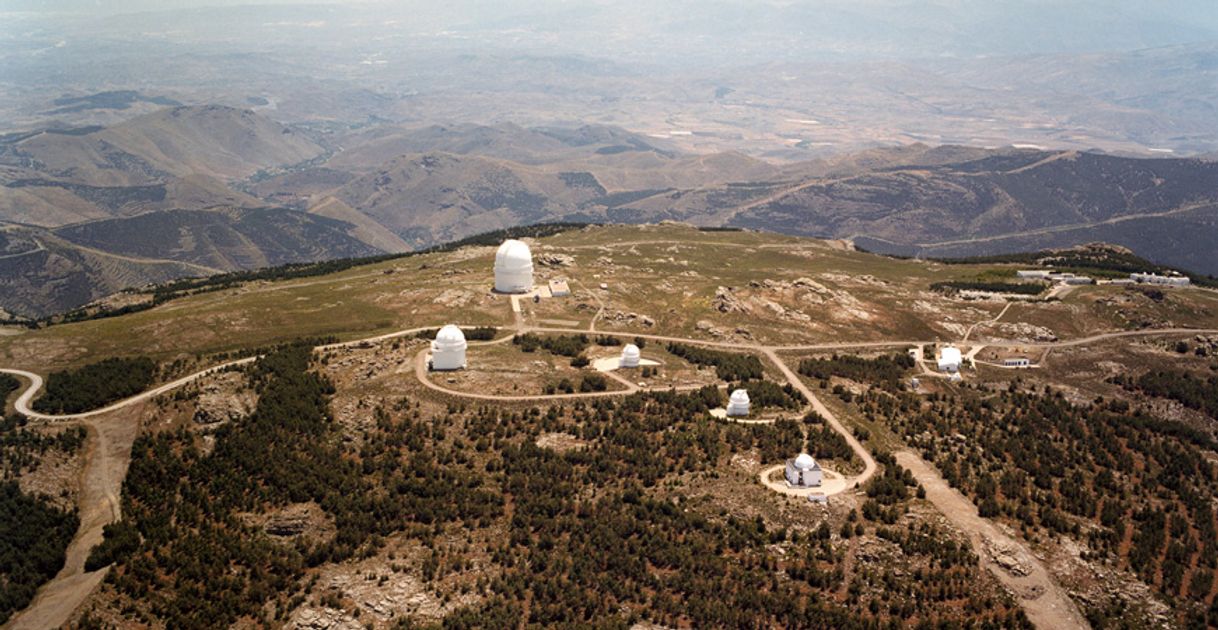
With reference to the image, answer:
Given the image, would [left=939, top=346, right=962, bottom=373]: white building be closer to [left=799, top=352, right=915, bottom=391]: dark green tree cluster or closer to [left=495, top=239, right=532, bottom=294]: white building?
[left=799, top=352, right=915, bottom=391]: dark green tree cluster

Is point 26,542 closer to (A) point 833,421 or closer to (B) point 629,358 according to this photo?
Result: (B) point 629,358

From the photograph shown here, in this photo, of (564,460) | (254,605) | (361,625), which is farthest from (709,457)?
(254,605)

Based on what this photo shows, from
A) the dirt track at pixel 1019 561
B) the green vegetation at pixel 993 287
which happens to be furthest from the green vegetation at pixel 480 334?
the green vegetation at pixel 993 287

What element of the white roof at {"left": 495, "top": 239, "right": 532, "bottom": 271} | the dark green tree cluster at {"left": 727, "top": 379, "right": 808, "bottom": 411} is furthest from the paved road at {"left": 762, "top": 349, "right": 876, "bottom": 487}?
the white roof at {"left": 495, "top": 239, "right": 532, "bottom": 271}

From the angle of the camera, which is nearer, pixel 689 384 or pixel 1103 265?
pixel 689 384

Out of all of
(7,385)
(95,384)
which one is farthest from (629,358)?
(7,385)

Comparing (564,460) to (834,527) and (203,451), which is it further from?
(203,451)
